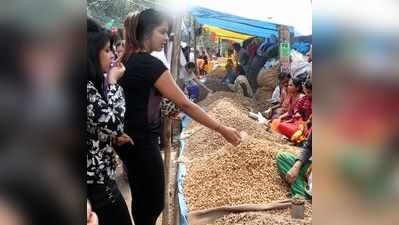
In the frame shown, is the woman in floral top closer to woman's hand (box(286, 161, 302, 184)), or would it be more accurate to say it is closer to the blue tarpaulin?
woman's hand (box(286, 161, 302, 184))

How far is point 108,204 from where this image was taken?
1.28 m

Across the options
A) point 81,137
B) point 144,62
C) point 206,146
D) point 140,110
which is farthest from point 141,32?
point 206,146

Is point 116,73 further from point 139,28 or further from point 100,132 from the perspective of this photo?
point 100,132

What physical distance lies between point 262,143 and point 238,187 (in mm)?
541

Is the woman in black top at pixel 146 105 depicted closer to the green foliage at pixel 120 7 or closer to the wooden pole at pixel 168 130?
the green foliage at pixel 120 7

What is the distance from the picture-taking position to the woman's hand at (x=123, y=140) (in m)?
1.42

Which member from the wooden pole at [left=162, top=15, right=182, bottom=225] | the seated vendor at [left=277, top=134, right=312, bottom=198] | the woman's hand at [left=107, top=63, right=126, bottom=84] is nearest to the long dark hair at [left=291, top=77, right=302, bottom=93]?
the seated vendor at [left=277, top=134, right=312, bottom=198]

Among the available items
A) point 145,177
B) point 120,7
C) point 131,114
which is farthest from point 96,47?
point 120,7

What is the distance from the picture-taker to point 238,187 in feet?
9.70

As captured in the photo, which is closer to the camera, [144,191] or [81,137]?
[81,137]

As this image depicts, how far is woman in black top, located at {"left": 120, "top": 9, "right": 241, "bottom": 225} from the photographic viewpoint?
154 centimetres
